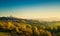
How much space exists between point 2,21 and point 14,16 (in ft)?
0.73

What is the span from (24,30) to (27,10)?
35cm

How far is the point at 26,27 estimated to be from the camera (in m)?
2.52

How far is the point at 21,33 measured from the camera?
2.49m

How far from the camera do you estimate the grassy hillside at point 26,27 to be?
248cm

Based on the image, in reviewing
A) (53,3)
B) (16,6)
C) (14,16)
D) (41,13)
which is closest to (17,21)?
(14,16)

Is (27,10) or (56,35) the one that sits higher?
(27,10)

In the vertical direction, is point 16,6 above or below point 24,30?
above

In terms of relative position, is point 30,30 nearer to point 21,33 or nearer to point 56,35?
point 21,33

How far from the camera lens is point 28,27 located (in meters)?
2.52

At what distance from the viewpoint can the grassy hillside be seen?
2480mm

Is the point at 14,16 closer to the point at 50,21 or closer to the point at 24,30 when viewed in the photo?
the point at 24,30

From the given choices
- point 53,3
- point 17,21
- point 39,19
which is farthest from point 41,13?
point 17,21

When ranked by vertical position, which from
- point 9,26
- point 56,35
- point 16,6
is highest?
point 16,6

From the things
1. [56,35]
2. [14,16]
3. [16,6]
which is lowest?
[56,35]
